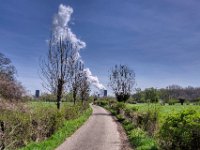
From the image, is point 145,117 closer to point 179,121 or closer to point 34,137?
point 34,137

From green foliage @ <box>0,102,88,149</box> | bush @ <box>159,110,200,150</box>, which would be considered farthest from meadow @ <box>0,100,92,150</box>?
bush @ <box>159,110,200,150</box>

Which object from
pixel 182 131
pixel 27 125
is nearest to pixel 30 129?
pixel 27 125

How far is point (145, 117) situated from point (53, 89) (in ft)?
32.0

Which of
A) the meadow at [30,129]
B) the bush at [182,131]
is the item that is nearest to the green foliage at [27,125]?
the meadow at [30,129]

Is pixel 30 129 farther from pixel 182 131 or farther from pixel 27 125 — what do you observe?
pixel 182 131

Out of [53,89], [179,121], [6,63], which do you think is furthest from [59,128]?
[6,63]

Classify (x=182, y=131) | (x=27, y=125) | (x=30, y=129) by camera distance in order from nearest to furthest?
(x=182, y=131) → (x=27, y=125) → (x=30, y=129)

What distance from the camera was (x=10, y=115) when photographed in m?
13.9

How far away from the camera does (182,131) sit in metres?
11.9

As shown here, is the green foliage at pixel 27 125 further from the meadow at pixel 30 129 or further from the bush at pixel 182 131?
the bush at pixel 182 131

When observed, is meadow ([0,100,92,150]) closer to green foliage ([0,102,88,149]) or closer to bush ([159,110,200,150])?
green foliage ([0,102,88,149])

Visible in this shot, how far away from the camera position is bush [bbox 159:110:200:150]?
1156cm

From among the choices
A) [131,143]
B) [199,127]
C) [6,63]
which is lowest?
[131,143]

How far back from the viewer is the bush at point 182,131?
455 inches
